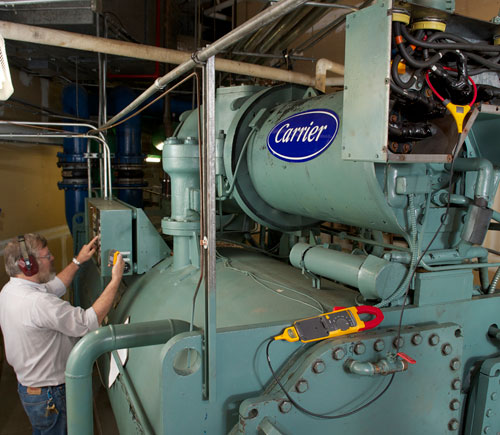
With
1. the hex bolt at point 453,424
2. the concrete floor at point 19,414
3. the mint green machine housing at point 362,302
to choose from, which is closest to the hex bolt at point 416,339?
the mint green machine housing at point 362,302

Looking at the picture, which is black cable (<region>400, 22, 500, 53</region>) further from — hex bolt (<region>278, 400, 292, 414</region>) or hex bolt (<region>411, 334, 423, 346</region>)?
hex bolt (<region>278, 400, 292, 414</region>)

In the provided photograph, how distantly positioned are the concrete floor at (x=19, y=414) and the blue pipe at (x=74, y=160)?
143 cm

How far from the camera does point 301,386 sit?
120 cm

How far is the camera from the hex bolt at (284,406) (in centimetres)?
118

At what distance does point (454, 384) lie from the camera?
1.41 m

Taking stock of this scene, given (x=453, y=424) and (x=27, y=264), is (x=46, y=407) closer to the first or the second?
(x=27, y=264)

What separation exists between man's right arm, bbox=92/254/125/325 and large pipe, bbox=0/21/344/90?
3.75 ft

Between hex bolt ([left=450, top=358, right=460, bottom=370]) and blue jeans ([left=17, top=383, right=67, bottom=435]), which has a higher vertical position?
hex bolt ([left=450, top=358, right=460, bottom=370])

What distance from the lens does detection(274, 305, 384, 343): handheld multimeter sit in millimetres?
1251

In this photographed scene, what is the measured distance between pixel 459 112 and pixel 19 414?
3331 mm

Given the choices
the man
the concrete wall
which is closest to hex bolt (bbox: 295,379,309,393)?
the man

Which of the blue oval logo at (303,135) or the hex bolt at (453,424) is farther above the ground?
the blue oval logo at (303,135)

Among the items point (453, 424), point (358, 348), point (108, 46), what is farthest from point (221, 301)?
point (108, 46)

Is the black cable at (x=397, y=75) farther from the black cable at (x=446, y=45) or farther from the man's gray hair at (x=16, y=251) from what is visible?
the man's gray hair at (x=16, y=251)
